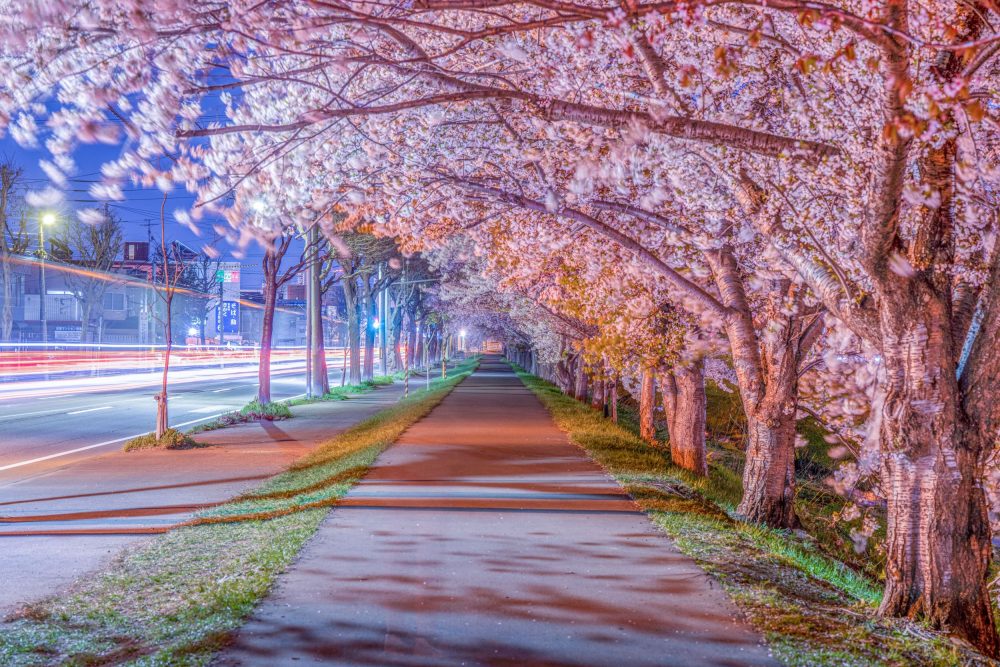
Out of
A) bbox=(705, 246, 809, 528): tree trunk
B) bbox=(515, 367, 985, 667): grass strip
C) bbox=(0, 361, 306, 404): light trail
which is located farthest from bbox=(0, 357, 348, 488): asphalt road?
bbox=(705, 246, 809, 528): tree trunk

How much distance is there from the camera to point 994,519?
10328mm

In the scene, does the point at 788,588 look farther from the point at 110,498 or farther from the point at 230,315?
the point at 230,315

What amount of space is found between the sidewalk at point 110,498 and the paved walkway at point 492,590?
2.08 metres

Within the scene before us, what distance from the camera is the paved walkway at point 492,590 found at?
5047 millimetres

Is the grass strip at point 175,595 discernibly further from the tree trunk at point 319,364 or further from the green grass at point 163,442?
the tree trunk at point 319,364

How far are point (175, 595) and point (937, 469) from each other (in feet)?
18.5

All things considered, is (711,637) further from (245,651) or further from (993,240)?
(993,240)

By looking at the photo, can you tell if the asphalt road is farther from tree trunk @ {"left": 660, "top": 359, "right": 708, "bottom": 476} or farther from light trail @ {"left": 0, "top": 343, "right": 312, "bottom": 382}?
tree trunk @ {"left": 660, "top": 359, "right": 708, "bottom": 476}

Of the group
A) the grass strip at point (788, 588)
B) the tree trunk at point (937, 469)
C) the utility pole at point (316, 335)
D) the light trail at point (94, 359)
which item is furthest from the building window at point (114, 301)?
the tree trunk at point (937, 469)

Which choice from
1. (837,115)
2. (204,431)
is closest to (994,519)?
(837,115)

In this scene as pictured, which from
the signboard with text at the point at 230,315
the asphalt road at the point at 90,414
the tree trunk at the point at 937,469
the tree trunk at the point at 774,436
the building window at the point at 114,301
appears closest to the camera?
the tree trunk at the point at 937,469

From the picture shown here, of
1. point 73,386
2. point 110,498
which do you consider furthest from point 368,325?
point 110,498

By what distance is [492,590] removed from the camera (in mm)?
6352

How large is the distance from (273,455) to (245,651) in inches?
438
